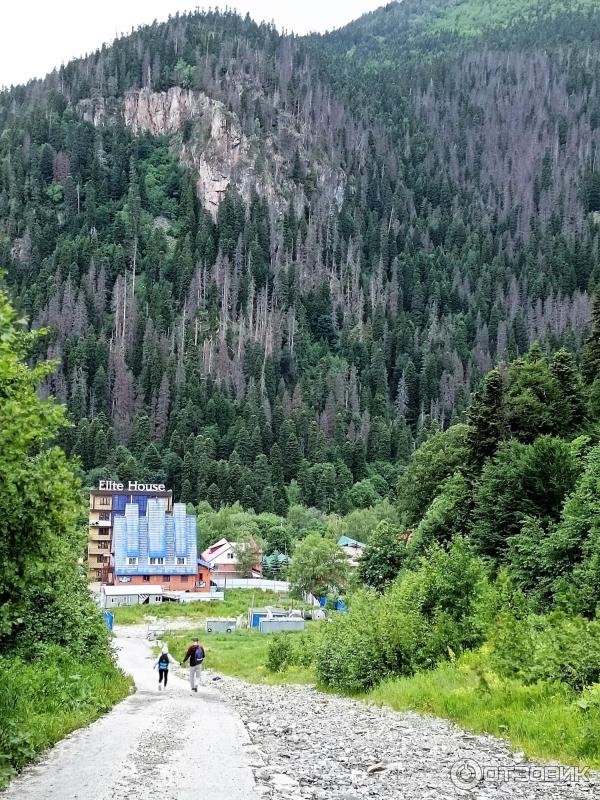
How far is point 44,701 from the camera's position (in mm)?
22203

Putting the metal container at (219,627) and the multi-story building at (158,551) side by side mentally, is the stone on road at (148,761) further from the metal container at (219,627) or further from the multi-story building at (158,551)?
the multi-story building at (158,551)

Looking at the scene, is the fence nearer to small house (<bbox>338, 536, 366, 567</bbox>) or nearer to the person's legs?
small house (<bbox>338, 536, 366, 567</bbox>)

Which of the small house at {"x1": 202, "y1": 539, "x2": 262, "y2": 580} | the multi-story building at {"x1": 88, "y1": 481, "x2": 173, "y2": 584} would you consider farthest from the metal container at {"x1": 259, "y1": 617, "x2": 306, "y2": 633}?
the multi-story building at {"x1": 88, "y1": 481, "x2": 173, "y2": 584}

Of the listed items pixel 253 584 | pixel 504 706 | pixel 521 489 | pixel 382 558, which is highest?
pixel 521 489

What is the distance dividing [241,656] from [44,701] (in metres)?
38.5

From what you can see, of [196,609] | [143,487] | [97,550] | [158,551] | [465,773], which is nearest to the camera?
[465,773]

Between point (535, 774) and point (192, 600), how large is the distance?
100814 millimetres

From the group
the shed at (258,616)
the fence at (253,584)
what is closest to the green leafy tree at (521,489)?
the shed at (258,616)

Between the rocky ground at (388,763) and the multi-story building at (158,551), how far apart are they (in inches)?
→ 4143

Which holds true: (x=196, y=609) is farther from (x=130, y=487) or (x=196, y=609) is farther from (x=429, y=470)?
(x=130, y=487)

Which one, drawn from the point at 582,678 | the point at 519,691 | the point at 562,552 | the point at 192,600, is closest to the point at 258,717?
the point at 519,691

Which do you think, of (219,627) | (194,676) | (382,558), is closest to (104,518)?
(219,627)

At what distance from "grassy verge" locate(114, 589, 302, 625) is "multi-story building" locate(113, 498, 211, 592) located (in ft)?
42.5

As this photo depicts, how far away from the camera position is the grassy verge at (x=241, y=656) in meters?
44.8
